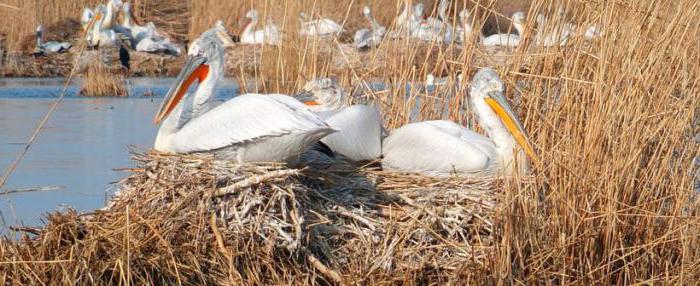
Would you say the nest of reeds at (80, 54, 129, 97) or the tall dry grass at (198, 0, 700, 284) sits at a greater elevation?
the tall dry grass at (198, 0, 700, 284)

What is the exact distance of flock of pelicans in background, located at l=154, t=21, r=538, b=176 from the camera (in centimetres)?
444

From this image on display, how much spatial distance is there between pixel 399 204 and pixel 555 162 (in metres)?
0.66

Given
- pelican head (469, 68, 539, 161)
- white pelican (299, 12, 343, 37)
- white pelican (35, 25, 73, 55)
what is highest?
white pelican (299, 12, 343, 37)

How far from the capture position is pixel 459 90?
5.60 m

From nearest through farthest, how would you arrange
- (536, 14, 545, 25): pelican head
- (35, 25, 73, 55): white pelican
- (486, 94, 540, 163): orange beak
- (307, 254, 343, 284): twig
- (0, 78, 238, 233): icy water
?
(307, 254, 343, 284): twig
(486, 94, 540, 163): orange beak
(536, 14, 545, 25): pelican head
(0, 78, 238, 233): icy water
(35, 25, 73, 55): white pelican

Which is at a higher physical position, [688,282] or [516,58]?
[516,58]

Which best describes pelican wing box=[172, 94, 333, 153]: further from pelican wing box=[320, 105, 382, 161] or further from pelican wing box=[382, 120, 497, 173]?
pelican wing box=[382, 120, 497, 173]

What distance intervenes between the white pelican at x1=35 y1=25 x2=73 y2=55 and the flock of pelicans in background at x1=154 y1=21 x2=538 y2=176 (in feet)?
35.5

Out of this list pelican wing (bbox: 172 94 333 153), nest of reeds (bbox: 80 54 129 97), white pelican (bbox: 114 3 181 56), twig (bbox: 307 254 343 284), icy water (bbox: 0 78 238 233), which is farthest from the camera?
white pelican (bbox: 114 3 181 56)

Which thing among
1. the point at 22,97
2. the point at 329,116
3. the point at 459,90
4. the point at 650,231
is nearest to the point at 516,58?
the point at 459,90

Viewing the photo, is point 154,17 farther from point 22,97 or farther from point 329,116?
point 329,116

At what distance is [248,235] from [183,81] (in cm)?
129

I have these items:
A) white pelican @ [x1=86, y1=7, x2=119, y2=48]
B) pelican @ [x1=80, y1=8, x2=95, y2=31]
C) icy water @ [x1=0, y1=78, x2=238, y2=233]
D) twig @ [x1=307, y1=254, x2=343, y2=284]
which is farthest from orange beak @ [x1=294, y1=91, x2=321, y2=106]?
pelican @ [x1=80, y1=8, x2=95, y2=31]

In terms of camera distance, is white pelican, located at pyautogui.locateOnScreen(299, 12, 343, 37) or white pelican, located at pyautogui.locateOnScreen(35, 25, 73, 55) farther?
white pelican, located at pyautogui.locateOnScreen(35, 25, 73, 55)
